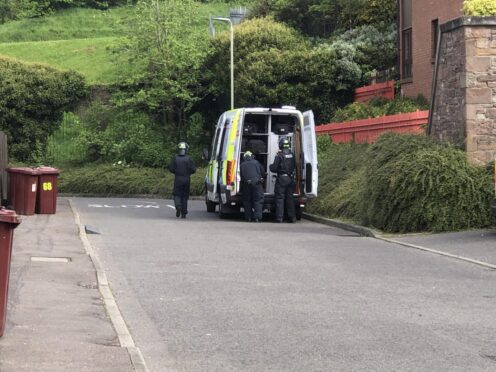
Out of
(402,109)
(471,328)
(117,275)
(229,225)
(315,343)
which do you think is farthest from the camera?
(402,109)

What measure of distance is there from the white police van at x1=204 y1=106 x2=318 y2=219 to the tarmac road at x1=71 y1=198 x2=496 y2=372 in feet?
12.9

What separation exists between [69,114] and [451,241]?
29974 millimetres

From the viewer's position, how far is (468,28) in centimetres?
1777

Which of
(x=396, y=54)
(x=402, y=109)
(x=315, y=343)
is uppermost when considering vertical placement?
(x=396, y=54)

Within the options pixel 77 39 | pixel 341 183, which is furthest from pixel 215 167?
pixel 77 39

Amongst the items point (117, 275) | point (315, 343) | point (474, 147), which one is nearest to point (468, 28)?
point (474, 147)

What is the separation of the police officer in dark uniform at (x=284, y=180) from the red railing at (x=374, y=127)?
9.83ft

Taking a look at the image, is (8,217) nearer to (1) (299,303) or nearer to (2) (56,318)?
(2) (56,318)

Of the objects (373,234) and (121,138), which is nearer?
(373,234)

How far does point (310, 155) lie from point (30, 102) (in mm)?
24513

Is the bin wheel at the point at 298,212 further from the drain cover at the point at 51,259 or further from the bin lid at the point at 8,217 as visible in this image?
the bin lid at the point at 8,217

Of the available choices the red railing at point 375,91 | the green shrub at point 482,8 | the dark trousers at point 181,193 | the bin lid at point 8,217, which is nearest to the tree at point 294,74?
the red railing at point 375,91

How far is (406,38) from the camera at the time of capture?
1228 inches

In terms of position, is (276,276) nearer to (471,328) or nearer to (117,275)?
(117,275)
